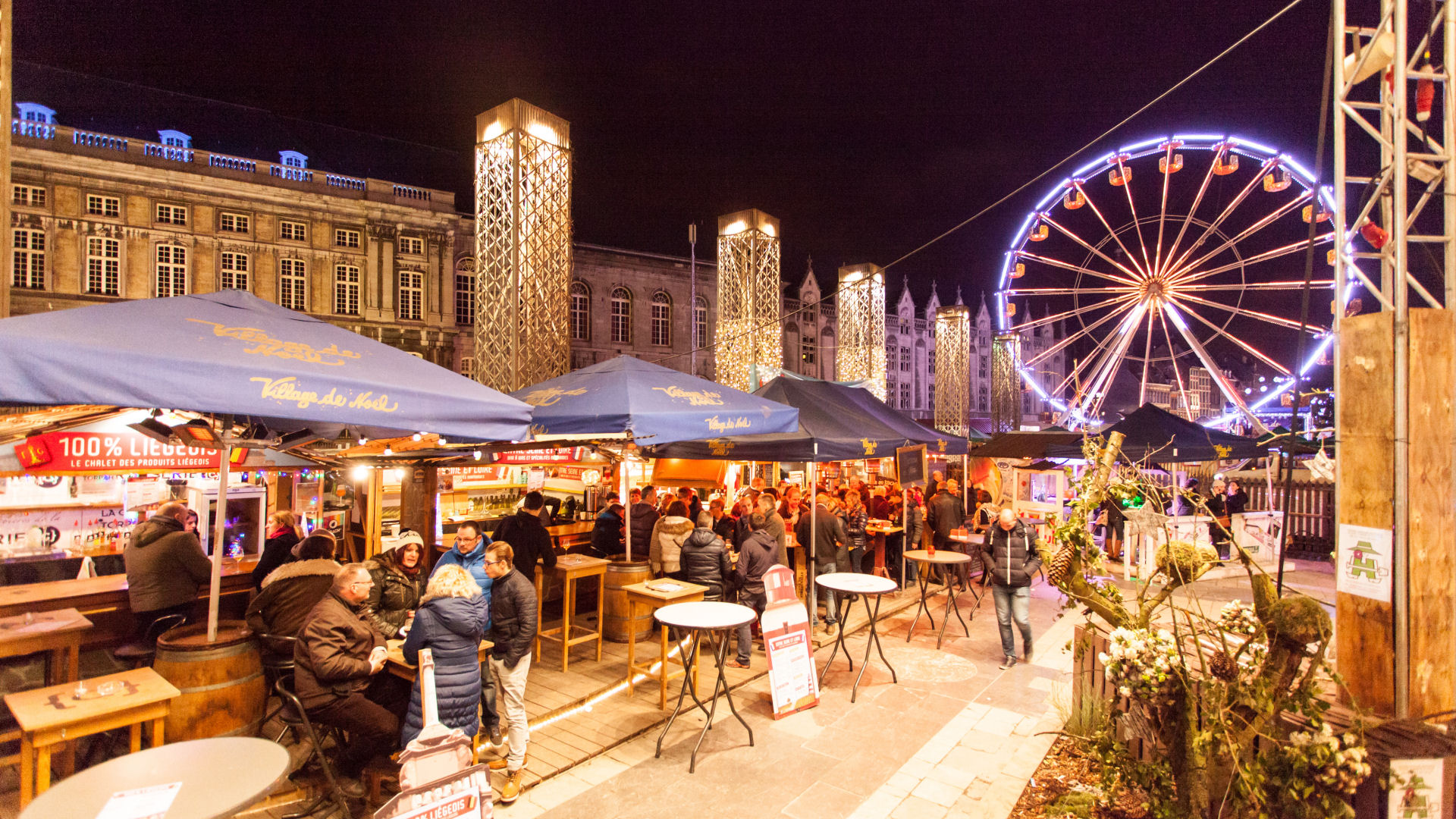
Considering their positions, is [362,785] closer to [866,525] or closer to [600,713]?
[600,713]

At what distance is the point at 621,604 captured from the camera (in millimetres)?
7828

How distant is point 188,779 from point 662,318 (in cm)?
3252

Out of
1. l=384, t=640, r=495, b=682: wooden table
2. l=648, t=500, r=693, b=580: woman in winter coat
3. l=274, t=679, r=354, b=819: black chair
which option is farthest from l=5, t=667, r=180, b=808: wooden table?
l=648, t=500, r=693, b=580: woman in winter coat

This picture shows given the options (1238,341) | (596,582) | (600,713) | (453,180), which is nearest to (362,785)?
(600,713)

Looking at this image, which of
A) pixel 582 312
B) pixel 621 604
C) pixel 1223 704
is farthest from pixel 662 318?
pixel 1223 704

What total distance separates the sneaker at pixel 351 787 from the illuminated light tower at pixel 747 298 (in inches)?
552

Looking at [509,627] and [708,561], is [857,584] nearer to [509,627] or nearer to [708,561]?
[708,561]

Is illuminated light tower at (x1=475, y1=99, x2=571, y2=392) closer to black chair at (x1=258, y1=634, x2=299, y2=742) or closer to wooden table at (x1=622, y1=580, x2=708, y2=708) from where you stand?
wooden table at (x1=622, y1=580, x2=708, y2=708)

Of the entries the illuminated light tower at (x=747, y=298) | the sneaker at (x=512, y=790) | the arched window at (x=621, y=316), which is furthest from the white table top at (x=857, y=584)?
the arched window at (x=621, y=316)

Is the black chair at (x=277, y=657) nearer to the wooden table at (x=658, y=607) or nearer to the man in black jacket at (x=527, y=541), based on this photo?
the man in black jacket at (x=527, y=541)

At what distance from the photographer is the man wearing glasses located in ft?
13.7

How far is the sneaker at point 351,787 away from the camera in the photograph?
434cm

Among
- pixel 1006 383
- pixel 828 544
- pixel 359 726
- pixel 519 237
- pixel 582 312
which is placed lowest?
pixel 359 726

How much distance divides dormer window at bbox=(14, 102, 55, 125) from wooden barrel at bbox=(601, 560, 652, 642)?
27976mm
